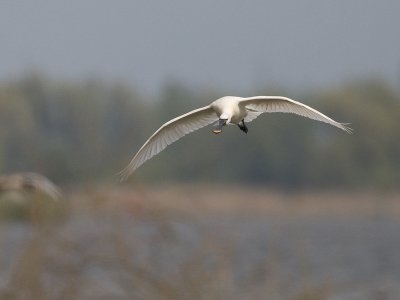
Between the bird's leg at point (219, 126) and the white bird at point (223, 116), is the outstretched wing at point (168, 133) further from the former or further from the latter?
the bird's leg at point (219, 126)

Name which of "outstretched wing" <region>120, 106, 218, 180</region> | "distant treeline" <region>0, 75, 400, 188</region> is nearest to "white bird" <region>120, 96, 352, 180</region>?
"outstretched wing" <region>120, 106, 218, 180</region>

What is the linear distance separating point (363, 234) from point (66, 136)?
13683 mm

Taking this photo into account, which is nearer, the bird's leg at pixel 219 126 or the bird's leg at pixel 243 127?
the bird's leg at pixel 219 126

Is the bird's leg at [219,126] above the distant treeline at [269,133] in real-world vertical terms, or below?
above

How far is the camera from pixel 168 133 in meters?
7.14

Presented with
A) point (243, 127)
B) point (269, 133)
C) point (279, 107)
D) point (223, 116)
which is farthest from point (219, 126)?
point (269, 133)

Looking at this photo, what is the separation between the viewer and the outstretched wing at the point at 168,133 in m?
7.00

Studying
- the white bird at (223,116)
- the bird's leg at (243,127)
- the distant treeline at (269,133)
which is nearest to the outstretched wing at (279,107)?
the white bird at (223,116)

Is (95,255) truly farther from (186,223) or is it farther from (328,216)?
(328,216)

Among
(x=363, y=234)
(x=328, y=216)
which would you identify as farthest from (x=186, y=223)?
(x=328, y=216)

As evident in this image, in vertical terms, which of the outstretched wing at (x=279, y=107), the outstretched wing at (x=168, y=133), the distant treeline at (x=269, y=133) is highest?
the outstretched wing at (x=279, y=107)

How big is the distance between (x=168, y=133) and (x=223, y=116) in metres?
1.08

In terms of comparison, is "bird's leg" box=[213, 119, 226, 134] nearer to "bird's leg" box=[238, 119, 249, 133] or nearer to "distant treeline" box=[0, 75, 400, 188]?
"bird's leg" box=[238, 119, 249, 133]

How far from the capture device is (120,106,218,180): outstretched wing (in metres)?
7.00
